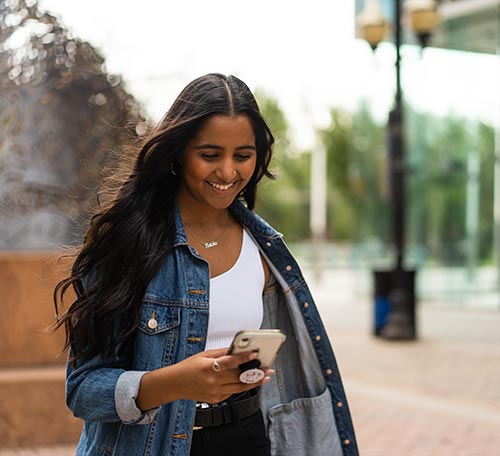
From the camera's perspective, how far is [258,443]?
2369 mm

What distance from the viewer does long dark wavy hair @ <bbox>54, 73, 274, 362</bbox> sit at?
7.04 feet

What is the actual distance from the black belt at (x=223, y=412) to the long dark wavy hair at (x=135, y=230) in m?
0.25

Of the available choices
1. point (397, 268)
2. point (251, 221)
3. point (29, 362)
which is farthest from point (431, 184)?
point (251, 221)

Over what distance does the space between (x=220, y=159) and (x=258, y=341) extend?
1.87ft

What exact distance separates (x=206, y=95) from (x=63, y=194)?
4.68m

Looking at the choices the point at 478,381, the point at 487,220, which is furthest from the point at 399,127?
the point at 487,220

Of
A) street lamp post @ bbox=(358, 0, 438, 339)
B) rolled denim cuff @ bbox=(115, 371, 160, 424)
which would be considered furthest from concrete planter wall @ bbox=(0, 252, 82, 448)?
street lamp post @ bbox=(358, 0, 438, 339)

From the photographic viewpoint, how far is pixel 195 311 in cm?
223

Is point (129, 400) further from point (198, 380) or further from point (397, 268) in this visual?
point (397, 268)

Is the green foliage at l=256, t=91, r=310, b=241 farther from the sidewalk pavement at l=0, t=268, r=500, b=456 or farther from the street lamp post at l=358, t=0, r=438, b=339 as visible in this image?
the street lamp post at l=358, t=0, r=438, b=339

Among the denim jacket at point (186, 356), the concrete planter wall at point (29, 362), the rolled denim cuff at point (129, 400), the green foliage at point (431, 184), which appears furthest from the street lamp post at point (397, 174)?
the rolled denim cuff at point (129, 400)

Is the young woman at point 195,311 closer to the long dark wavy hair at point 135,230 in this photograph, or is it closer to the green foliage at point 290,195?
the long dark wavy hair at point 135,230

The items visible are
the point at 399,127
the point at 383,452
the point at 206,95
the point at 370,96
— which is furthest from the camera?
the point at 370,96

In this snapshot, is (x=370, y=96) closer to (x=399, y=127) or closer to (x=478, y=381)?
(x=399, y=127)
